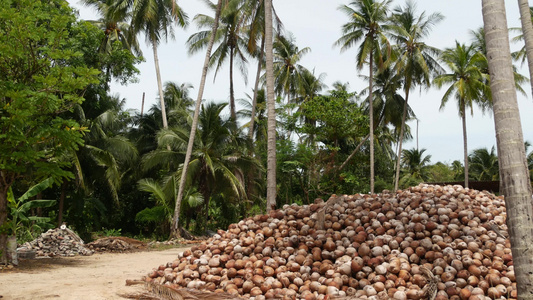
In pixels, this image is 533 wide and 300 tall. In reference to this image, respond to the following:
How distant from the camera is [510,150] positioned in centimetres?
304

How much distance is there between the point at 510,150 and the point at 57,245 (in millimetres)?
11275

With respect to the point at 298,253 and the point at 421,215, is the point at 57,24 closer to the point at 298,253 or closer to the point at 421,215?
the point at 298,253

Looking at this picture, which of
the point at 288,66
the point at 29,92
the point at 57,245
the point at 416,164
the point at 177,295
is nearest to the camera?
the point at 177,295

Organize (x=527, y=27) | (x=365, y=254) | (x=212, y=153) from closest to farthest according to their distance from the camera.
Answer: (x=365, y=254) → (x=527, y=27) → (x=212, y=153)

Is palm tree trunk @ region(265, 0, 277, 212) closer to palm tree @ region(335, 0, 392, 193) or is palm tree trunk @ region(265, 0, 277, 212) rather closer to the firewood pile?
the firewood pile

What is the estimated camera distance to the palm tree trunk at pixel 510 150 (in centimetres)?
292

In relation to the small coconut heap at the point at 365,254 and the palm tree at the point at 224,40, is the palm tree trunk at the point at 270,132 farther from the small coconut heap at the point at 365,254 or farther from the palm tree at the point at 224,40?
the palm tree at the point at 224,40

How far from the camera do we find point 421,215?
17.4 feet

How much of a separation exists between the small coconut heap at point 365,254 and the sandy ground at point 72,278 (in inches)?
27.3

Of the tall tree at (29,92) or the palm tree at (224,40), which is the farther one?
the palm tree at (224,40)

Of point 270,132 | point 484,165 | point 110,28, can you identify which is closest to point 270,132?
point 270,132

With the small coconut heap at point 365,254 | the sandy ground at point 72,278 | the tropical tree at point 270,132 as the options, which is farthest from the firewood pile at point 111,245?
the small coconut heap at point 365,254

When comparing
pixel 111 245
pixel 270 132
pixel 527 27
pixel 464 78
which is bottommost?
pixel 111 245

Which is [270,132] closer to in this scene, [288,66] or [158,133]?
[158,133]
